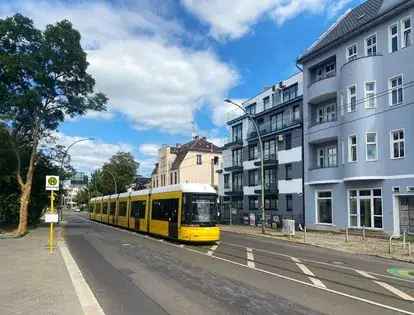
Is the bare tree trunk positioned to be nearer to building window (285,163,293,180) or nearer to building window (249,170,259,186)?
building window (285,163,293,180)

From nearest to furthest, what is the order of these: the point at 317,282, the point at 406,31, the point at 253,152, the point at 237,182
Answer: the point at 317,282
the point at 406,31
the point at 253,152
the point at 237,182

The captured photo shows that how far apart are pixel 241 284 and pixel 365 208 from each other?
890 inches

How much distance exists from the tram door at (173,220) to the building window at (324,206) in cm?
1468

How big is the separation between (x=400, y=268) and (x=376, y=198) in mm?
Result: 15383

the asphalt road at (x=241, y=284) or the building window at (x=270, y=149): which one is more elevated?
the building window at (x=270, y=149)

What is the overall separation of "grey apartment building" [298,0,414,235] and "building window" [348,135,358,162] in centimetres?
7

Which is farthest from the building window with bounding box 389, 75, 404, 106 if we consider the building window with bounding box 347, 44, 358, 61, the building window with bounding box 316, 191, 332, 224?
the building window with bounding box 316, 191, 332, 224

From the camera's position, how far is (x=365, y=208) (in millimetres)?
32469

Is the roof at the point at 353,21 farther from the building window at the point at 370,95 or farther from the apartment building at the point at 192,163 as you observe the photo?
the apartment building at the point at 192,163

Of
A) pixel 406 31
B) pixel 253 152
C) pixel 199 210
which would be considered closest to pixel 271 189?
pixel 253 152

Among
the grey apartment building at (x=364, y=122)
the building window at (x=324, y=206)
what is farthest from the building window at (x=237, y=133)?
the building window at (x=324, y=206)

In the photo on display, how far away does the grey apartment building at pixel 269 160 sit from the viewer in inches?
1686

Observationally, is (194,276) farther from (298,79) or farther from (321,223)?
(298,79)

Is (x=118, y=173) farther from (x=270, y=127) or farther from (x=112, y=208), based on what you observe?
(x=270, y=127)
